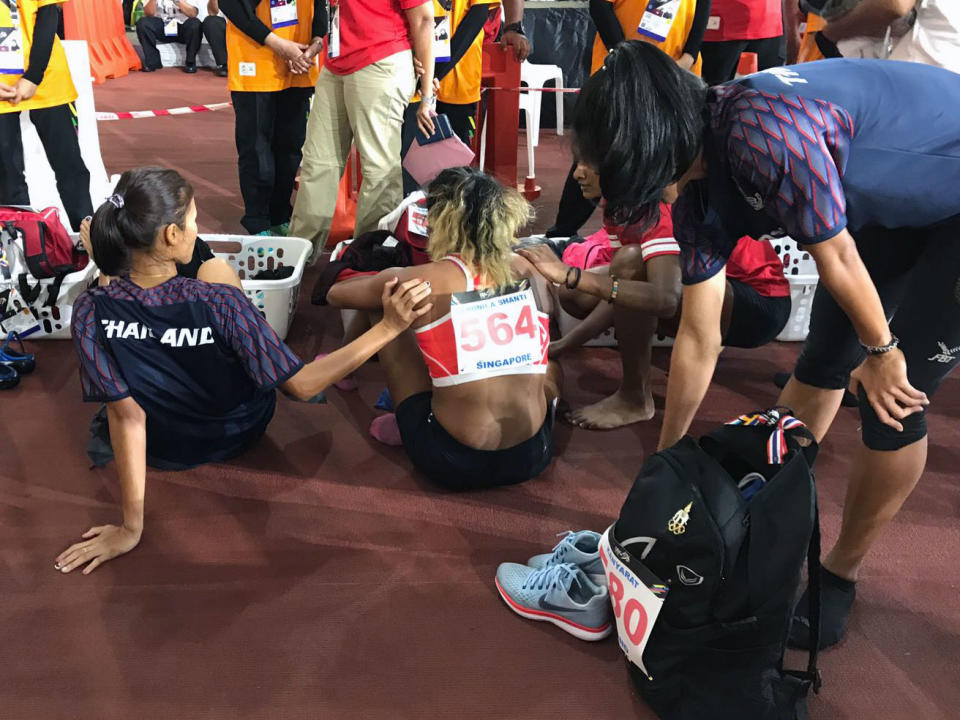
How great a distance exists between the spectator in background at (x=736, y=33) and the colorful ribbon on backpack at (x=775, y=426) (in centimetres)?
300

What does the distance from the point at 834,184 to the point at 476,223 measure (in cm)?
99

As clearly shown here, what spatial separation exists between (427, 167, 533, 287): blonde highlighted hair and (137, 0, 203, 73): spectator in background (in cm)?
922

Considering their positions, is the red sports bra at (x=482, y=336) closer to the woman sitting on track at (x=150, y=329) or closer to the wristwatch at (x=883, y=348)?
the woman sitting on track at (x=150, y=329)

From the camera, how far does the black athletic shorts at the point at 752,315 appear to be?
276cm

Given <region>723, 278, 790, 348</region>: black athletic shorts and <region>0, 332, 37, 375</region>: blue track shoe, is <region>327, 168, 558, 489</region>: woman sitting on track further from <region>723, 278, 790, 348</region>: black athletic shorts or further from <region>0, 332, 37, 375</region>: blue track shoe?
<region>0, 332, 37, 375</region>: blue track shoe

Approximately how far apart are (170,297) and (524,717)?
129cm

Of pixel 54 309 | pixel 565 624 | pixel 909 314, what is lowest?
pixel 565 624

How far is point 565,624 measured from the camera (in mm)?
1884

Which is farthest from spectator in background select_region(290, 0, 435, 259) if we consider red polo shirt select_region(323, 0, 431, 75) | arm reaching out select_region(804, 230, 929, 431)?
arm reaching out select_region(804, 230, 929, 431)

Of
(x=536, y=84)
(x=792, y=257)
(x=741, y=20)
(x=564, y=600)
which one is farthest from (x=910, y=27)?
(x=536, y=84)

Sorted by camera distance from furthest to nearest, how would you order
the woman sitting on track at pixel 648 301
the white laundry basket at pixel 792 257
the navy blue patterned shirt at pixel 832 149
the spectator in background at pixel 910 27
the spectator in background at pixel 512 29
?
the spectator in background at pixel 512 29 < the white laundry basket at pixel 792 257 < the woman sitting on track at pixel 648 301 < the spectator in background at pixel 910 27 < the navy blue patterned shirt at pixel 832 149

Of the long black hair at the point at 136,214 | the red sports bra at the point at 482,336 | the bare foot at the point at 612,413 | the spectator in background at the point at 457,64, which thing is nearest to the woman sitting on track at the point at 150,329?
the long black hair at the point at 136,214

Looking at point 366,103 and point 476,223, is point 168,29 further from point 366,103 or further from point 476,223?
point 476,223

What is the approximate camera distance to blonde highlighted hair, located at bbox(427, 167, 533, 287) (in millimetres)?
2125
